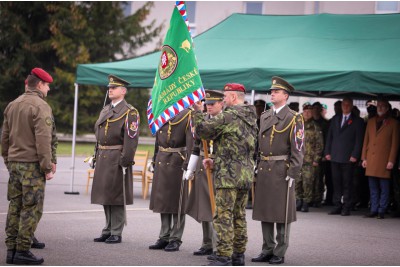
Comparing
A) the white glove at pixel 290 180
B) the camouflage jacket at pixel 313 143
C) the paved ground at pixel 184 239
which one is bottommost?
the paved ground at pixel 184 239

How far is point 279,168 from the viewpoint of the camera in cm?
945

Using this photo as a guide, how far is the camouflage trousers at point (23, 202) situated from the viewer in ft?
27.9

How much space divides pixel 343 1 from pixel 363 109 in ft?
31.5

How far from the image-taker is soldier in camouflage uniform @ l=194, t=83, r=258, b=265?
8.63 meters

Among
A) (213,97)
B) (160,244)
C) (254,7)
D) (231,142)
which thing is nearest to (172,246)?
(160,244)

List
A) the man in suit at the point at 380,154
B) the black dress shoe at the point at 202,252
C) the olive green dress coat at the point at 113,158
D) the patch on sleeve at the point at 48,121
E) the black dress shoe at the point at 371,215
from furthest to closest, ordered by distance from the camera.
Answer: the black dress shoe at the point at 371,215 → the man in suit at the point at 380,154 → the olive green dress coat at the point at 113,158 → the black dress shoe at the point at 202,252 → the patch on sleeve at the point at 48,121

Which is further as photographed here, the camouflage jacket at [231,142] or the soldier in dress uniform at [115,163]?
the soldier in dress uniform at [115,163]

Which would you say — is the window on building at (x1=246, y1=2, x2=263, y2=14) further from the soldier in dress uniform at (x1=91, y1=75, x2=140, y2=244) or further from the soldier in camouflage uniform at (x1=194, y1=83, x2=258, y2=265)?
the soldier in camouflage uniform at (x1=194, y1=83, x2=258, y2=265)

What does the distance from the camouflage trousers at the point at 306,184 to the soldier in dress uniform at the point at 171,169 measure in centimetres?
553

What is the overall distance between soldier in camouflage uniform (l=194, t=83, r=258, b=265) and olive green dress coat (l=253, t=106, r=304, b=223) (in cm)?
56

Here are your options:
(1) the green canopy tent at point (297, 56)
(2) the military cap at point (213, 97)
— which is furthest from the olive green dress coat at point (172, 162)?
(1) the green canopy tent at point (297, 56)

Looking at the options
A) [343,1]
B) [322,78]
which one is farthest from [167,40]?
[343,1]

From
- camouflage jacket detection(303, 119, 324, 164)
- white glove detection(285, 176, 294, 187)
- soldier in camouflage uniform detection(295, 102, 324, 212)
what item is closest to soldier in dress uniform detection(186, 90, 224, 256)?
white glove detection(285, 176, 294, 187)

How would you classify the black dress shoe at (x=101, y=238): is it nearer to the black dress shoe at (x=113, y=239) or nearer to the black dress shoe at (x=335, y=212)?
the black dress shoe at (x=113, y=239)
